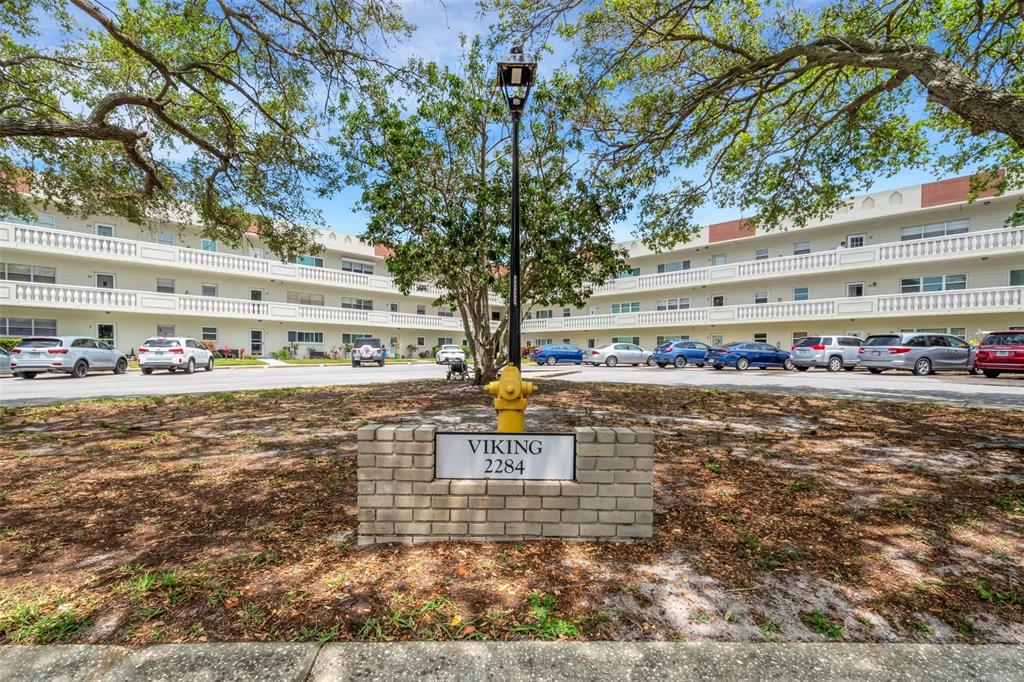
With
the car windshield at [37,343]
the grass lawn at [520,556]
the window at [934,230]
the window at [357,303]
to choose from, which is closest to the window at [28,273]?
the car windshield at [37,343]

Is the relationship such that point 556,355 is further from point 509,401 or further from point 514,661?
point 514,661

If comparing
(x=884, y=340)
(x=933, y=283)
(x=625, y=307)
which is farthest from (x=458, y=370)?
(x=933, y=283)

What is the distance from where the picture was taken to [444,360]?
30375mm

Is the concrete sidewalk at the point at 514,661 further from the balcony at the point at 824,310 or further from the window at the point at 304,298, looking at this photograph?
the window at the point at 304,298

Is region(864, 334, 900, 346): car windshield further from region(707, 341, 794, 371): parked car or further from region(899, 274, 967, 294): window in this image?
region(899, 274, 967, 294): window

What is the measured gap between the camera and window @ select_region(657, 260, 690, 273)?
1454 inches

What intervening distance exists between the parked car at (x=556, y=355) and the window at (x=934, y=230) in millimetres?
20287

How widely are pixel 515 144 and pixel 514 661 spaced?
5.10m

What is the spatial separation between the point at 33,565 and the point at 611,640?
3.53m

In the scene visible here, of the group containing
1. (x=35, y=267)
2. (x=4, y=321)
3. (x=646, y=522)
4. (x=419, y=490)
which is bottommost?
(x=646, y=522)

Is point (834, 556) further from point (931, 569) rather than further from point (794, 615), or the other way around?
point (794, 615)

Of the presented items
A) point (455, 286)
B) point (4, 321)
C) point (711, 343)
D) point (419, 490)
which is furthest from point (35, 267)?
point (711, 343)

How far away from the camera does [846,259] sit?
27.6m

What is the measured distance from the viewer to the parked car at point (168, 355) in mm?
20422
